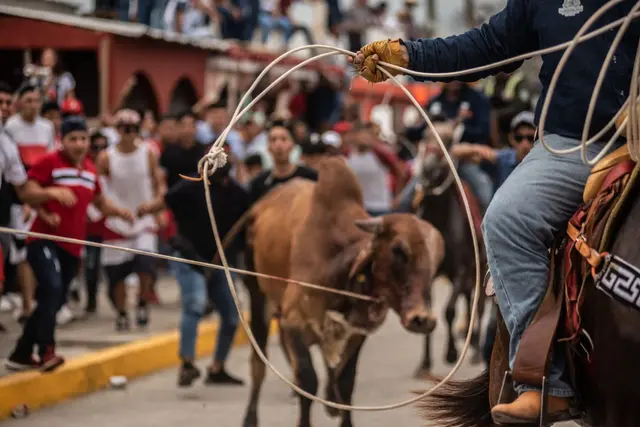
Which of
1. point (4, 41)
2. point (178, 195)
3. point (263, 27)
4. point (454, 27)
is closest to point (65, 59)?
point (4, 41)

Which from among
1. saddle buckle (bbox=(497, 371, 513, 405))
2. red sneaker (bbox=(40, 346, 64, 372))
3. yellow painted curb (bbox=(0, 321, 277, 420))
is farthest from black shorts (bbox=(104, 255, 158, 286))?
saddle buckle (bbox=(497, 371, 513, 405))

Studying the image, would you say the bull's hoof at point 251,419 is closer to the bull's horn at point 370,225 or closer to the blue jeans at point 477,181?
the bull's horn at point 370,225

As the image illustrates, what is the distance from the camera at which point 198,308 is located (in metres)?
10.4

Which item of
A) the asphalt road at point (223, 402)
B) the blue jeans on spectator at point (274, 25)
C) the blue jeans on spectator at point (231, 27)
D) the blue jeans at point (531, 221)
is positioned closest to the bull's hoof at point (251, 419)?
the asphalt road at point (223, 402)

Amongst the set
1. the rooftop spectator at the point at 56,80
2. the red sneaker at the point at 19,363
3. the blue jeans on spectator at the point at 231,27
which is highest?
the blue jeans on spectator at the point at 231,27

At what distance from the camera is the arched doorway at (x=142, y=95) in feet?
68.9

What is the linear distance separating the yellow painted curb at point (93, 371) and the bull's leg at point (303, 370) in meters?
2.11

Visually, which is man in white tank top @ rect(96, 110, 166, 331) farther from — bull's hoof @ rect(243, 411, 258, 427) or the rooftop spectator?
bull's hoof @ rect(243, 411, 258, 427)

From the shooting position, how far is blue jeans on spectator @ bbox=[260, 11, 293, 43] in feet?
82.8

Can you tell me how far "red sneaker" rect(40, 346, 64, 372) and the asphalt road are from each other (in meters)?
0.30

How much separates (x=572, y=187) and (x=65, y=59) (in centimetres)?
1567

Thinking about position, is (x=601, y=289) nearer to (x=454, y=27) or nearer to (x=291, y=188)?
(x=291, y=188)

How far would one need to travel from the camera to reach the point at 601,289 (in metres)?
4.77

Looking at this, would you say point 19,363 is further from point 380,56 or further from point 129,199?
point 380,56
